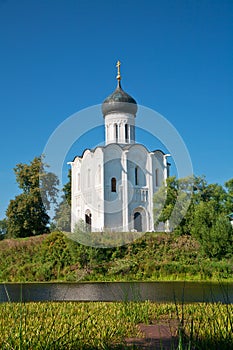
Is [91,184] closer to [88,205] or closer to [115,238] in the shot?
[88,205]

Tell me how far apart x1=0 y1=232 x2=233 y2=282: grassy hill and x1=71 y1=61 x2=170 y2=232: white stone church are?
3.68 m

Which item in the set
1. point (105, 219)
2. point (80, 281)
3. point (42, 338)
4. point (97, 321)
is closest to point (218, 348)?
point (42, 338)

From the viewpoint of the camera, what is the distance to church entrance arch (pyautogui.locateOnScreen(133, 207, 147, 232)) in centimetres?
3008

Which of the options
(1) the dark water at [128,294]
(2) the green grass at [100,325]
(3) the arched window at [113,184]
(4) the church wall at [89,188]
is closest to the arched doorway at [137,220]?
(3) the arched window at [113,184]

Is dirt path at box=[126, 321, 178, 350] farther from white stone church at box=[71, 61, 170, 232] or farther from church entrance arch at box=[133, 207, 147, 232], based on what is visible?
church entrance arch at box=[133, 207, 147, 232]

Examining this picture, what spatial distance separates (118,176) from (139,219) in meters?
3.49

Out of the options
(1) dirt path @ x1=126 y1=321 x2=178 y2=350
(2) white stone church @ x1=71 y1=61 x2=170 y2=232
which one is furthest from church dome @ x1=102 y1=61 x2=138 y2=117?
(1) dirt path @ x1=126 y1=321 x2=178 y2=350

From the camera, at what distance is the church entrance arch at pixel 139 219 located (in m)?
30.1

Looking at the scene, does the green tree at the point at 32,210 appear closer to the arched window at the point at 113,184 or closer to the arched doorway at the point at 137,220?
the arched window at the point at 113,184

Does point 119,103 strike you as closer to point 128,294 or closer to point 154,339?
point 128,294

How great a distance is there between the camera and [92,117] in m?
18.9

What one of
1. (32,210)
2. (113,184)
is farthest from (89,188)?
(32,210)

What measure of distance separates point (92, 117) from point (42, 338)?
15.1 meters

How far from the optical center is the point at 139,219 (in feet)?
99.4
